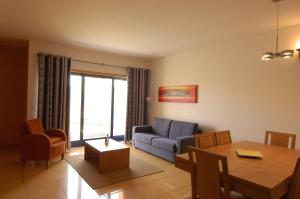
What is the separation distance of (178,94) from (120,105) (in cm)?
191

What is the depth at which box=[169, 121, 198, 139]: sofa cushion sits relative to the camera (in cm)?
469

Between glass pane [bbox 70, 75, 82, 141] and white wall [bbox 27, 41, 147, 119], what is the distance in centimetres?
42

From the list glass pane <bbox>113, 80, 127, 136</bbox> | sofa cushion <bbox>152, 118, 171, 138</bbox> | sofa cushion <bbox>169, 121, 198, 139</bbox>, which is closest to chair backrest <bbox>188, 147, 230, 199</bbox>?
sofa cushion <bbox>169, 121, 198, 139</bbox>

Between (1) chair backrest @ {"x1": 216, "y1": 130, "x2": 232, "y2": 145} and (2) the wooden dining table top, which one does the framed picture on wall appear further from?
(2) the wooden dining table top

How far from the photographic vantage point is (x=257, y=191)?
1549mm

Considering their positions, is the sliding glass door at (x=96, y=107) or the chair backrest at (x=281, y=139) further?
the sliding glass door at (x=96, y=107)

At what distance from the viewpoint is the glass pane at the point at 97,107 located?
5.78m

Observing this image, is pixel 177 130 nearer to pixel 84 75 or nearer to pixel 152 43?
pixel 152 43

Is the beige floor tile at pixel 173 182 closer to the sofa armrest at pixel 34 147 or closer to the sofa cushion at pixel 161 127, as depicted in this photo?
the sofa cushion at pixel 161 127

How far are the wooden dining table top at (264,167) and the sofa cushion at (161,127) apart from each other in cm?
276

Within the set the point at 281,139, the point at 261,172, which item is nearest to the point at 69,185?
the point at 261,172

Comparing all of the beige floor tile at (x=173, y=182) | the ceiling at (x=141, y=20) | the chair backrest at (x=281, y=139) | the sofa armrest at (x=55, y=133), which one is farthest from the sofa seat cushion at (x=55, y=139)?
the chair backrest at (x=281, y=139)

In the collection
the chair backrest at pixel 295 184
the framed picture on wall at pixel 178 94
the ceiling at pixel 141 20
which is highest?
the ceiling at pixel 141 20

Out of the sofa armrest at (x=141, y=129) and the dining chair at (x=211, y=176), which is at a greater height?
the dining chair at (x=211, y=176)
